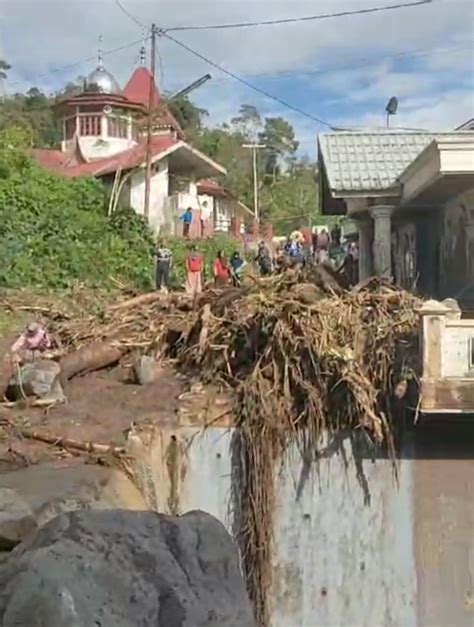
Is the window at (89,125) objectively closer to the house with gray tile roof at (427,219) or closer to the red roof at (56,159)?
the red roof at (56,159)

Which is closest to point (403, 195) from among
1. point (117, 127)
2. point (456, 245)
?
point (456, 245)

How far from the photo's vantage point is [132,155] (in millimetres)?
34969

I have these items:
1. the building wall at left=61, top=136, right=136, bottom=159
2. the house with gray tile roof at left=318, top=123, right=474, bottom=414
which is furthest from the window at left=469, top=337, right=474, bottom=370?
the building wall at left=61, top=136, right=136, bottom=159

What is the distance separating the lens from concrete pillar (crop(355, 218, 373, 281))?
774 inches

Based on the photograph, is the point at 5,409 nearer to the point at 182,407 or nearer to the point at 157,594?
the point at 182,407

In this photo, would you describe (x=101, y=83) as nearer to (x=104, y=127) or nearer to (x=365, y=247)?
(x=104, y=127)

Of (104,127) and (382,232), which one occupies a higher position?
(104,127)

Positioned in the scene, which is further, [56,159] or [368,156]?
[56,159]

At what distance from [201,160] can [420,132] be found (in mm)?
21709

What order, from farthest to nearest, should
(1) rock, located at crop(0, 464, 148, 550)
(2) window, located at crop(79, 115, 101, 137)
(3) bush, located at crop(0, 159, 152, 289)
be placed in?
1. (2) window, located at crop(79, 115, 101, 137)
2. (3) bush, located at crop(0, 159, 152, 289)
3. (1) rock, located at crop(0, 464, 148, 550)

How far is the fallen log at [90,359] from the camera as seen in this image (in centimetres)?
1428

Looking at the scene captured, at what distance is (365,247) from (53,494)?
1250 centimetres

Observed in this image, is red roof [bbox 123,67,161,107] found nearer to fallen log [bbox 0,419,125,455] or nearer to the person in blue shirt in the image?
the person in blue shirt

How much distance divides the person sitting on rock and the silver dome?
3393 centimetres
